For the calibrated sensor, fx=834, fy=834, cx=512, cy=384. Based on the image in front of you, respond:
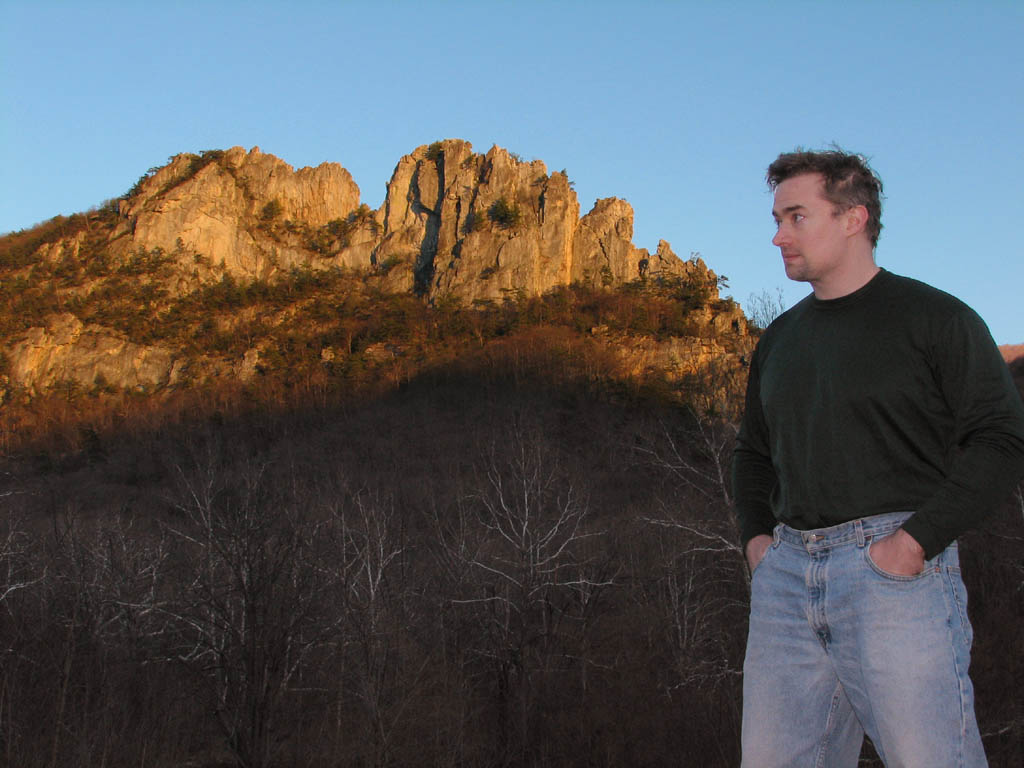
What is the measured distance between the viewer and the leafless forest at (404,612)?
10.3 meters

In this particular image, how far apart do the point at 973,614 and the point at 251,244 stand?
176 feet

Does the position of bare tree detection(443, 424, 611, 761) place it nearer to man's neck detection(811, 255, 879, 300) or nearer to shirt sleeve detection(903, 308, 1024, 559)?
man's neck detection(811, 255, 879, 300)

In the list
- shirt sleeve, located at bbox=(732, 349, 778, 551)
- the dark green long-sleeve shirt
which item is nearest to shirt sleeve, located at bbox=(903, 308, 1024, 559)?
the dark green long-sleeve shirt

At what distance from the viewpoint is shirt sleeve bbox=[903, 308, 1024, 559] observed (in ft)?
5.56

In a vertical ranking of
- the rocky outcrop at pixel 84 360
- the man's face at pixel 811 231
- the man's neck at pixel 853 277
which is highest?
the rocky outcrop at pixel 84 360

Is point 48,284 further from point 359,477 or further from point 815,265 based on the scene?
point 815,265

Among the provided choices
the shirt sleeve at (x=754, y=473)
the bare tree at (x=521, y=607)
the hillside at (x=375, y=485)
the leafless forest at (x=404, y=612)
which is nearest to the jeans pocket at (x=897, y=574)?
the shirt sleeve at (x=754, y=473)

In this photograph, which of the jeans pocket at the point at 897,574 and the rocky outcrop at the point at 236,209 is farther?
the rocky outcrop at the point at 236,209

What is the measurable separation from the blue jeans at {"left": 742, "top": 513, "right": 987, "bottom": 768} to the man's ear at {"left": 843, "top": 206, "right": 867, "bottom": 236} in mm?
700

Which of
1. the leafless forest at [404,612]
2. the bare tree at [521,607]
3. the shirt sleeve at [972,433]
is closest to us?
the shirt sleeve at [972,433]

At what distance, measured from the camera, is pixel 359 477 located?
3784 cm

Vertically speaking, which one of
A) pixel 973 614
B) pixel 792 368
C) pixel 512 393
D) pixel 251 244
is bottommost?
pixel 973 614

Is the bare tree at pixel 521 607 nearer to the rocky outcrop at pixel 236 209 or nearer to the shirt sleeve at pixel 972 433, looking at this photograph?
the shirt sleeve at pixel 972 433

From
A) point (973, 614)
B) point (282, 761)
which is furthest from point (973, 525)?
point (973, 614)
